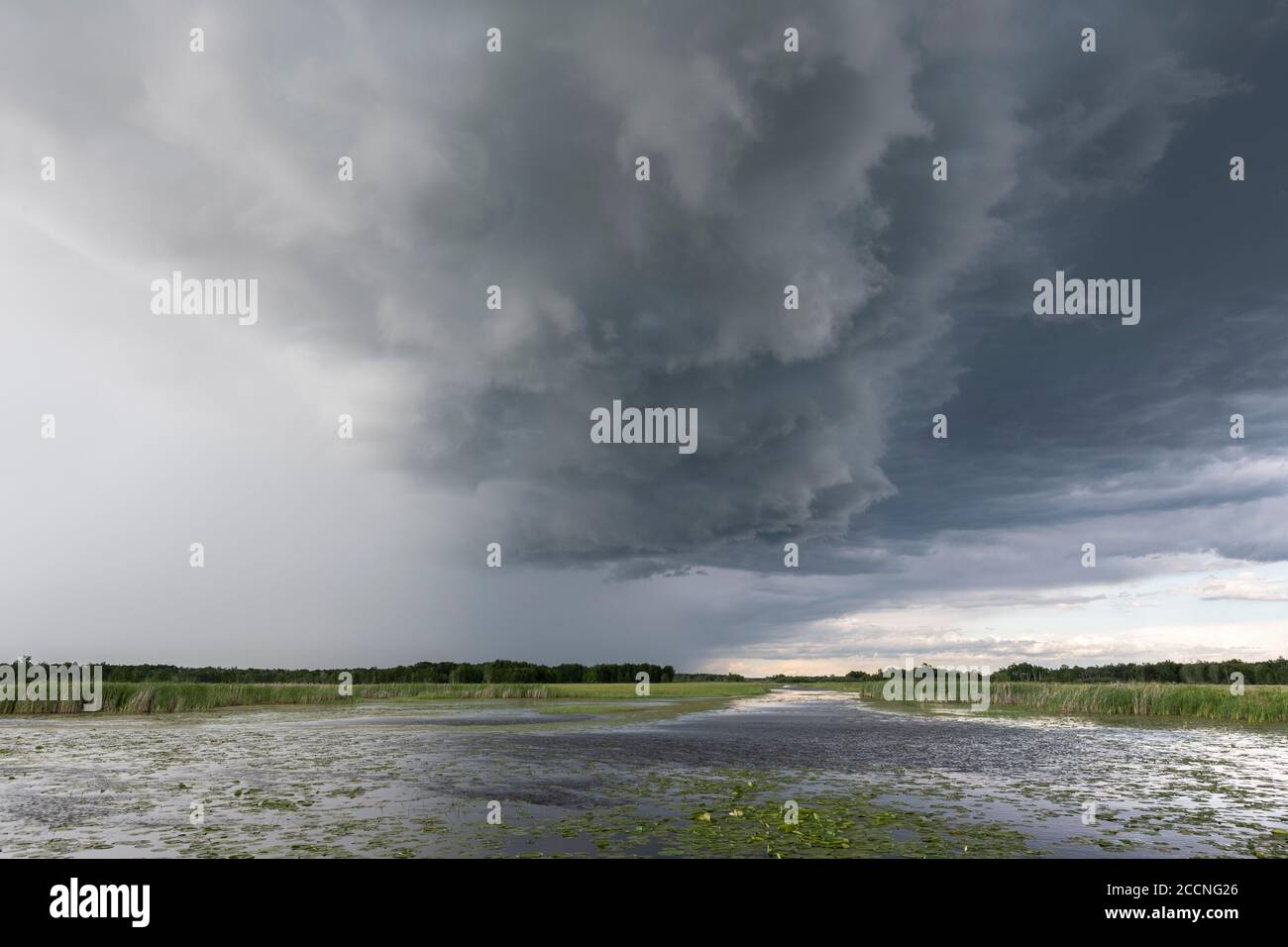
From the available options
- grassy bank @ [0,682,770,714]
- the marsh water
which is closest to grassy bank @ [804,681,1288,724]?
the marsh water

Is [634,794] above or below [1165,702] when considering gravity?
above

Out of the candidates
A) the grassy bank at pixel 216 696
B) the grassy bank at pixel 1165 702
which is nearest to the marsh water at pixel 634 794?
the grassy bank at pixel 1165 702

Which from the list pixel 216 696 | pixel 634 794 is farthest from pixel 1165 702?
pixel 216 696

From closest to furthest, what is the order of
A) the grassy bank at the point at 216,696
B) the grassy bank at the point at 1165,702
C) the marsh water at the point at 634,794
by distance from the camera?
the marsh water at the point at 634,794
the grassy bank at the point at 1165,702
the grassy bank at the point at 216,696

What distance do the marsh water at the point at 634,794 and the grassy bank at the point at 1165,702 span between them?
1290cm

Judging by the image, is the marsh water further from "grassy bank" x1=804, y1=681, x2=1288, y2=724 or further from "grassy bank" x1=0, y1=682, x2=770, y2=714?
→ "grassy bank" x1=0, y1=682, x2=770, y2=714

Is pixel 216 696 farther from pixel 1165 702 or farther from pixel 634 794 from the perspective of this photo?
pixel 1165 702

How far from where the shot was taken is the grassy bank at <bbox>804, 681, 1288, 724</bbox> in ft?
162

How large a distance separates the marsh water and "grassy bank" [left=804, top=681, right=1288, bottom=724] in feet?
42.3

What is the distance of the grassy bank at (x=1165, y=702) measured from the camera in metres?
49.3

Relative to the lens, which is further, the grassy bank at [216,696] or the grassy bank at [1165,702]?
the grassy bank at [216,696]

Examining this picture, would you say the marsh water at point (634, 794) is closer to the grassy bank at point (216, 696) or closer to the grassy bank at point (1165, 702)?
the grassy bank at point (1165, 702)

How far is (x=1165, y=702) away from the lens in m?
55.8

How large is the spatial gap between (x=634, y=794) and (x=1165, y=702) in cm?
5482
